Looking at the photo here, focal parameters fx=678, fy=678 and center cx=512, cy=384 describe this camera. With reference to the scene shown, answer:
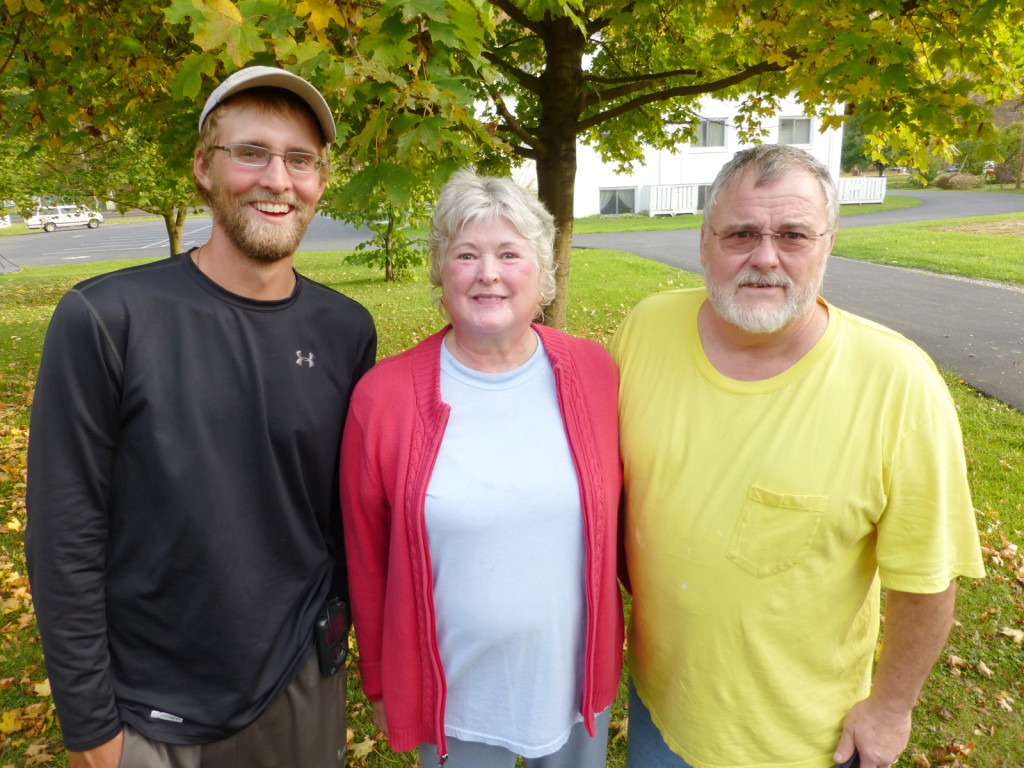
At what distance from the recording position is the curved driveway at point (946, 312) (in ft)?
27.8

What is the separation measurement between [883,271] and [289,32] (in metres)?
15.9

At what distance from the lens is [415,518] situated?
1941mm

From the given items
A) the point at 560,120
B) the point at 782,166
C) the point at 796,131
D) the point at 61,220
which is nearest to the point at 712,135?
the point at 796,131

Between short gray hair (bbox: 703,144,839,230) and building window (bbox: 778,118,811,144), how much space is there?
37667mm

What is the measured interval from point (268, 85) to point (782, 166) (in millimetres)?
1519

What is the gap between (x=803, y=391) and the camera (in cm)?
189

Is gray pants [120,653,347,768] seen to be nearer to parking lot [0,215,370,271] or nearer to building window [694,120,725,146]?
parking lot [0,215,370,271]

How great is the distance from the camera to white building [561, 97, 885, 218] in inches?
1391

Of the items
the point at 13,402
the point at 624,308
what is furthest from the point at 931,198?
the point at 13,402

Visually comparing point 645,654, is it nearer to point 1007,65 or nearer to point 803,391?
point 803,391

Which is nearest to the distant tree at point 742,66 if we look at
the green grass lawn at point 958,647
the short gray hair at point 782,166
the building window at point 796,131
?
the short gray hair at point 782,166

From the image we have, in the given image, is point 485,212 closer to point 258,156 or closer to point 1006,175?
point 258,156

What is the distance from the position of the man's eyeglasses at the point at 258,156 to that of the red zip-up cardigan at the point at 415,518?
2.20 ft

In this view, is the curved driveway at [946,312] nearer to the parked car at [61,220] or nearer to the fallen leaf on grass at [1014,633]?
the fallen leaf on grass at [1014,633]
